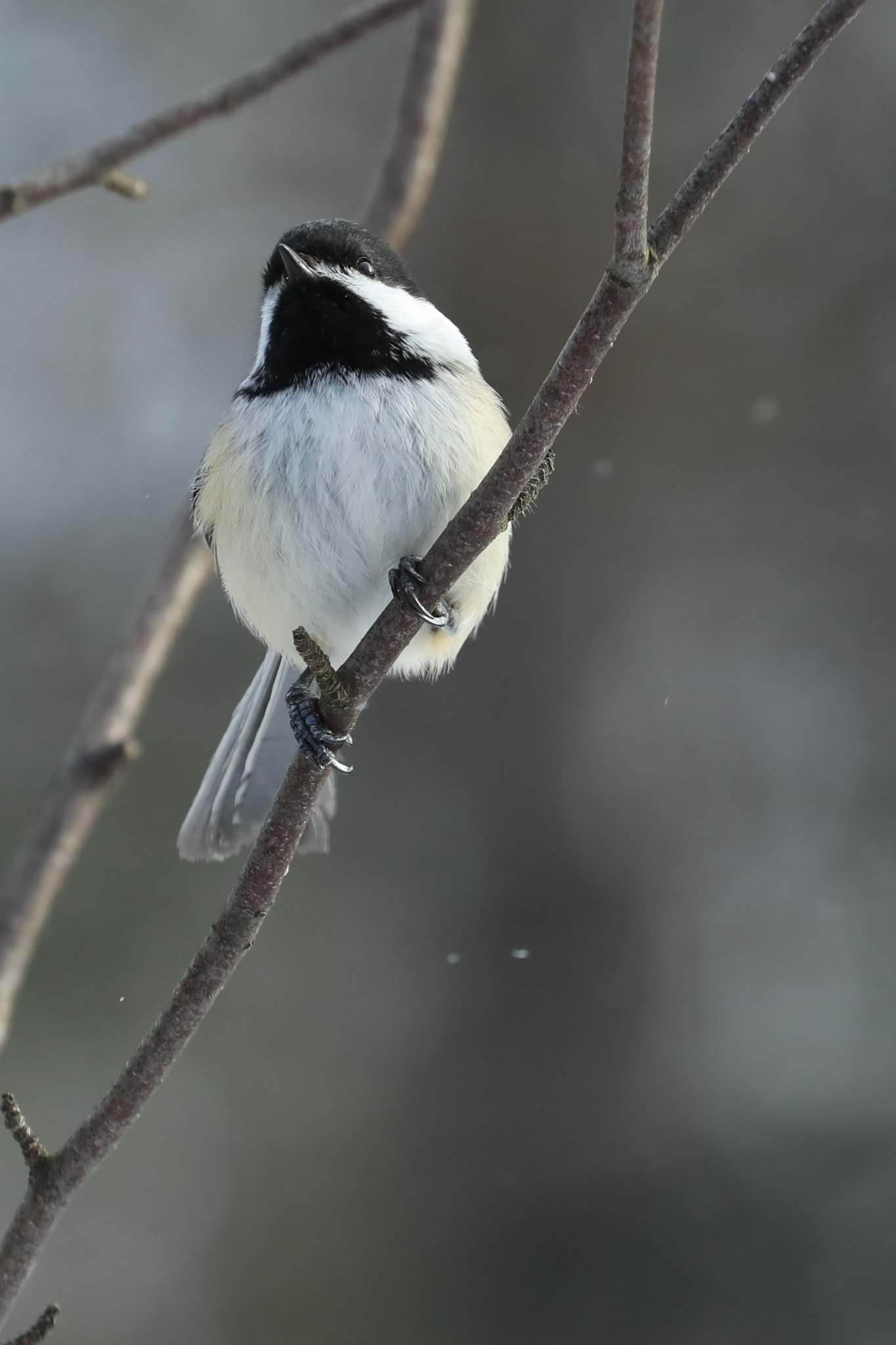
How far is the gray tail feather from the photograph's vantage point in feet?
7.94

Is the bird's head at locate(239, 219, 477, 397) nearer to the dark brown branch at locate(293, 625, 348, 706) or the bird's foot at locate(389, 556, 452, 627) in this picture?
the bird's foot at locate(389, 556, 452, 627)

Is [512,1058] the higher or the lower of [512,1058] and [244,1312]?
the higher

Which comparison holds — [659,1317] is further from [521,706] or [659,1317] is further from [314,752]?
[314,752]

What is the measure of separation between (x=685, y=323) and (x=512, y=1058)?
3595mm

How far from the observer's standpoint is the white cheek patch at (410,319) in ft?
7.96

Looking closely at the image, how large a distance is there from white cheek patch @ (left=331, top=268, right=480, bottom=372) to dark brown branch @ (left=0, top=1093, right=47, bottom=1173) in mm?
1570

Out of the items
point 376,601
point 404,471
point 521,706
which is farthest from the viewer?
point 521,706

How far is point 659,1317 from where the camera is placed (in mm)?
4477

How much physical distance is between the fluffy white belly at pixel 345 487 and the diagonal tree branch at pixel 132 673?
18 centimetres

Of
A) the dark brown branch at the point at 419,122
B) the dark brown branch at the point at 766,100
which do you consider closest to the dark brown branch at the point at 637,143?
the dark brown branch at the point at 766,100

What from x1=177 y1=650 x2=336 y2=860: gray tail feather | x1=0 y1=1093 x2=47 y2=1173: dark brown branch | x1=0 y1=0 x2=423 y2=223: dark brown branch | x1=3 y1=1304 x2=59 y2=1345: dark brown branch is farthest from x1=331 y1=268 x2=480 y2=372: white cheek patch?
x1=3 y1=1304 x2=59 y2=1345: dark brown branch

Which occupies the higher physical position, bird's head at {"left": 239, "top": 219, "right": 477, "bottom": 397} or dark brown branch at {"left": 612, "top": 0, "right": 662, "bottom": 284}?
dark brown branch at {"left": 612, "top": 0, "right": 662, "bottom": 284}

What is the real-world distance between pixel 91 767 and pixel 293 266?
1.08 m

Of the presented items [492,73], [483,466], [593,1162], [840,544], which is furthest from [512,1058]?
[492,73]
